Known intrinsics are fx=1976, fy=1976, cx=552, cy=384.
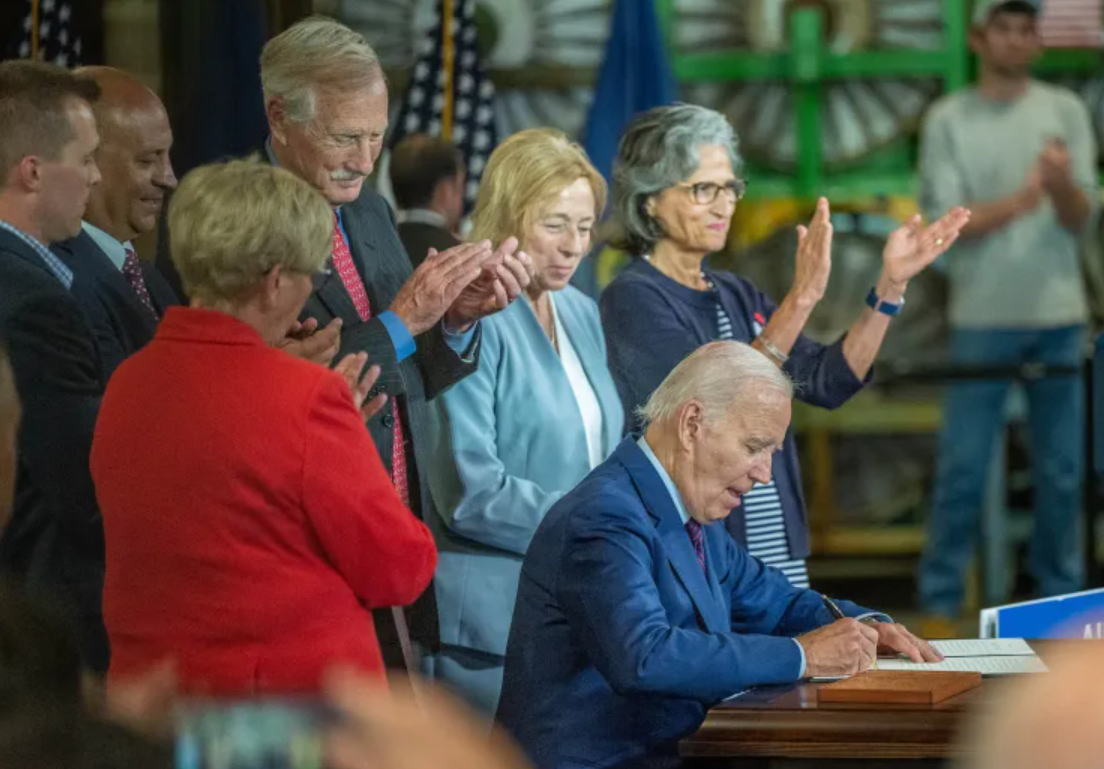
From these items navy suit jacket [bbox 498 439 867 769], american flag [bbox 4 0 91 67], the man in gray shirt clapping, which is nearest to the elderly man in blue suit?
navy suit jacket [bbox 498 439 867 769]

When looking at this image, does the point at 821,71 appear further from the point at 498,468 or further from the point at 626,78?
the point at 498,468

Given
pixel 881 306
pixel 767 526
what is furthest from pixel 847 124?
pixel 767 526

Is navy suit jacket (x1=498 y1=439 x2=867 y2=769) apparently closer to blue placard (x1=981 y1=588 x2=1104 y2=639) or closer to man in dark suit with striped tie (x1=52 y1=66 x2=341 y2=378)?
man in dark suit with striped tie (x1=52 y1=66 x2=341 y2=378)

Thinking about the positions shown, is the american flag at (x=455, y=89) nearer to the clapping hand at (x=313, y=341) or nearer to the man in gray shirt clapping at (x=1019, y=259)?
the man in gray shirt clapping at (x=1019, y=259)

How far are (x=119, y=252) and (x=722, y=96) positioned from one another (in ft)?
9.52

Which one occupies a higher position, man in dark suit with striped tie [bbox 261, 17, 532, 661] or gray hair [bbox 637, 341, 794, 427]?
man in dark suit with striped tie [bbox 261, 17, 532, 661]

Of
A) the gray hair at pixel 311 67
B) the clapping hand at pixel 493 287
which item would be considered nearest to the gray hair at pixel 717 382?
the clapping hand at pixel 493 287

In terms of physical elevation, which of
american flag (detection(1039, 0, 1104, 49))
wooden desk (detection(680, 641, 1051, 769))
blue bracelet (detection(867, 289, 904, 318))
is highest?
american flag (detection(1039, 0, 1104, 49))

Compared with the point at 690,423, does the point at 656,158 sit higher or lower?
higher

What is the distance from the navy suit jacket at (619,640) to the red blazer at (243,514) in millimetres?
291

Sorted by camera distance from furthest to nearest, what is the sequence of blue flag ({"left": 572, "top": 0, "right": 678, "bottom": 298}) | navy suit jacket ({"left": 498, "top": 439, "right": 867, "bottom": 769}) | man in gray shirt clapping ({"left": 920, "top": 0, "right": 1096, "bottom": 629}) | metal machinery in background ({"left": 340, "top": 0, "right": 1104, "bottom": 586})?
metal machinery in background ({"left": 340, "top": 0, "right": 1104, "bottom": 586}), man in gray shirt clapping ({"left": 920, "top": 0, "right": 1096, "bottom": 629}), blue flag ({"left": 572, "top": 0, "right": 678, "bottom": 298}), navy suit jacket ({"left": 498, "top": 439, "right": 867, "bottom": 769})

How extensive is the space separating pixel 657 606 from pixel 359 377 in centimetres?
59

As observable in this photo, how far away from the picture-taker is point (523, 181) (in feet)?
11.7

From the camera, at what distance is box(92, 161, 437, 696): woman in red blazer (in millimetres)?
2631
